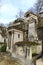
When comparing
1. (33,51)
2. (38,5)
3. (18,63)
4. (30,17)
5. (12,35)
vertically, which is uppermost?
(38,5)

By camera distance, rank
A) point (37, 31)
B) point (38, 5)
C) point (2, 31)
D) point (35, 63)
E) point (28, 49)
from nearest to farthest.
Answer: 1. point (35, 63)
2. point (28, 49)
3. point (37, 31)
4. point (38, 5)
5. point (2, 31)

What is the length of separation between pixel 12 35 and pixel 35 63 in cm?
1010

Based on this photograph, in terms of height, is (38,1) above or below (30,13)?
above

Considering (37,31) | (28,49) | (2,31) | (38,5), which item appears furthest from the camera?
(2,31)

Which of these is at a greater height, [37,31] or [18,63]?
[37,31]

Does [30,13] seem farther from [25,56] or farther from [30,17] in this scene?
[25,56]

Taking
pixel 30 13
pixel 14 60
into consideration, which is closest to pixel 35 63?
pixel 14 60

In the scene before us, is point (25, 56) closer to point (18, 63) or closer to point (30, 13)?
→ point (18, 63)

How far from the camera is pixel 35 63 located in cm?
2383

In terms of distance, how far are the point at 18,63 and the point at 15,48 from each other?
16.5ft

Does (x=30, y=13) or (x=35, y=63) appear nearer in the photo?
(x=35, y=63)

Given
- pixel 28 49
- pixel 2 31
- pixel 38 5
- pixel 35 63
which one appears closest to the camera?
pixel 35 63

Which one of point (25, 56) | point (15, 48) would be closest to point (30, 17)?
point (15, 48)

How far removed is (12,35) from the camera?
3225cm
